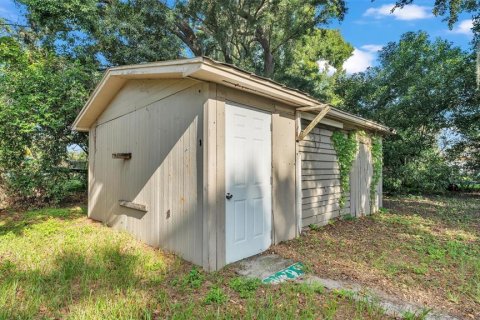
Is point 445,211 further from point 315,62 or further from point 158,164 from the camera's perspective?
point 315,62

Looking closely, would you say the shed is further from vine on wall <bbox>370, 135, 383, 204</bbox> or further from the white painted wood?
vine on wall <bbox>370, 135, 383, 204</bbox>

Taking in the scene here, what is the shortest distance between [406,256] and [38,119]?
344 inches

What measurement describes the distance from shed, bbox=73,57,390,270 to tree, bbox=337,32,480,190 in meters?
6.80

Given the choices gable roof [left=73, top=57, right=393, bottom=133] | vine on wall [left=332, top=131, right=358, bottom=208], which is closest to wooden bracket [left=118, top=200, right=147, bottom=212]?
gable roof [left=73, top=57, right=393, bottom=133]

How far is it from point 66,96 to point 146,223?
5.49 meters

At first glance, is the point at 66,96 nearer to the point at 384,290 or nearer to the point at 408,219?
the point at 384,290

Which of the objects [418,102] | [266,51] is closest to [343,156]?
[418,102]

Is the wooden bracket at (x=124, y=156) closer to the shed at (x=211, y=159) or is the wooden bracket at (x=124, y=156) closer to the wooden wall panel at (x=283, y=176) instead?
the shed at (x=211, y=159)

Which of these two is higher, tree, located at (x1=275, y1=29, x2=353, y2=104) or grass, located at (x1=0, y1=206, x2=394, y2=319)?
tree, located at (x1=275, y1=29, x2=353, y2=104)

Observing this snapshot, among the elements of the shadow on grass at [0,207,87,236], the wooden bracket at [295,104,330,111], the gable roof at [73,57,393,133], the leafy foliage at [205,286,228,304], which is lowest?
the leafy foliage at [205,286,228,304]

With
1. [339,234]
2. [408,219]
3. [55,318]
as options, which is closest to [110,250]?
[55,318]

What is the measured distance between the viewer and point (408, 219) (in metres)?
6.46

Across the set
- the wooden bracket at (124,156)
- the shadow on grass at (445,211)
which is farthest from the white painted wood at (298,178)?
the shadow on grass at (445,211)

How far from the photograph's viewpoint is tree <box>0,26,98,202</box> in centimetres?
695
